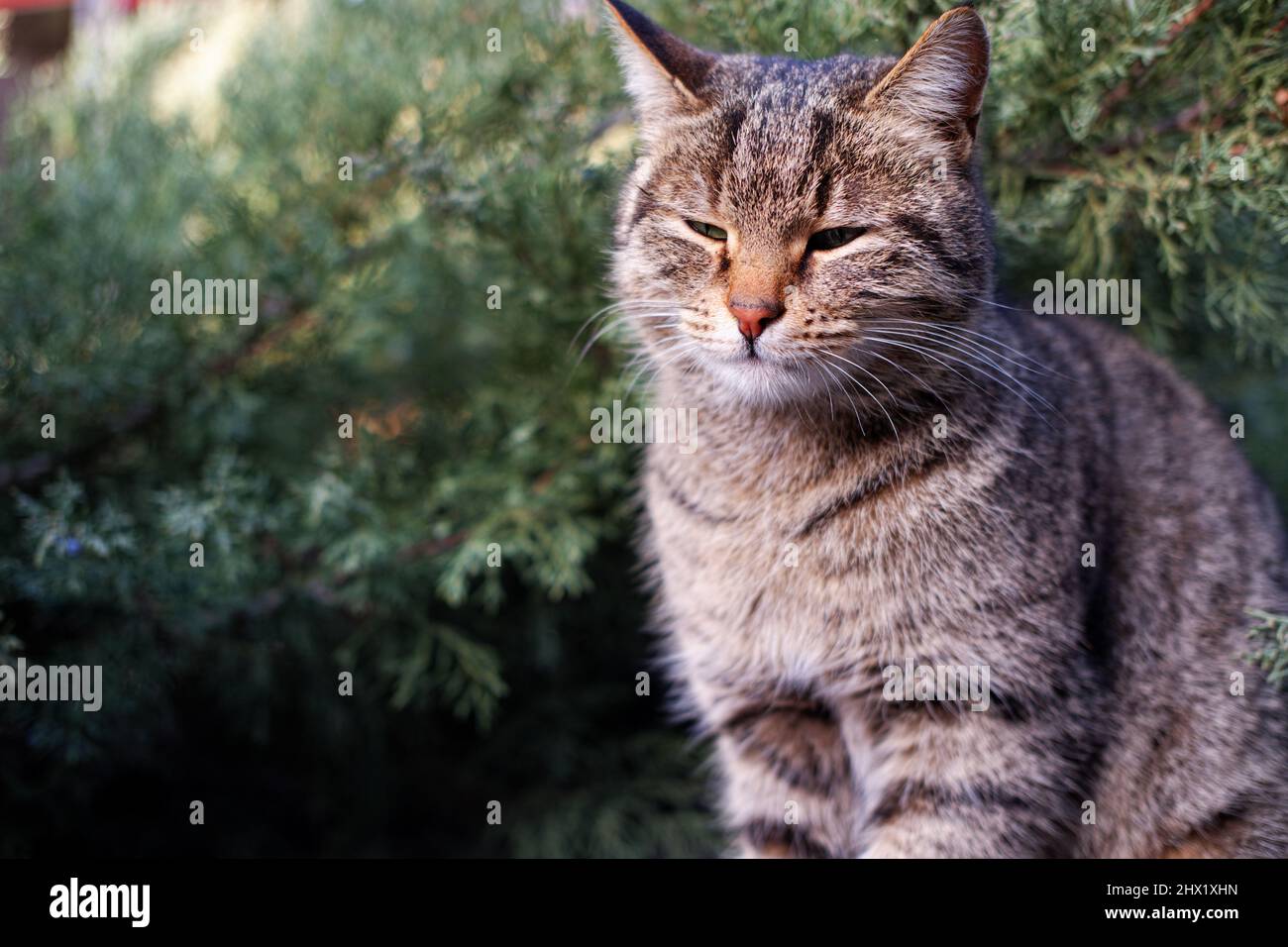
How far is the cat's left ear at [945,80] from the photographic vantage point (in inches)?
61.1

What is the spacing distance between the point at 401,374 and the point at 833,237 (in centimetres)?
175

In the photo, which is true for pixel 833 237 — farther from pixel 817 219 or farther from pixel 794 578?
pixel 794 578

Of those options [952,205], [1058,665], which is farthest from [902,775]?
[952,205]

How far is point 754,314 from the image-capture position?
1.55 meters

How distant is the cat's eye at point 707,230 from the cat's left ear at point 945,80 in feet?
0.97

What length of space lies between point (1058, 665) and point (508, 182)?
152cm

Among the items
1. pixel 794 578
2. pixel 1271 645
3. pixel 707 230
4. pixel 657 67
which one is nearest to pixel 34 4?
pixel 657 67

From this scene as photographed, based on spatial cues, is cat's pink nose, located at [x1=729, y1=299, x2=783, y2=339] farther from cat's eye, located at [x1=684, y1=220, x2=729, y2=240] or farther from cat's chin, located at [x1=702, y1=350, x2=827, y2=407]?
cat's eye, located at [x1=684, y1=220, x2=729, y2=240]

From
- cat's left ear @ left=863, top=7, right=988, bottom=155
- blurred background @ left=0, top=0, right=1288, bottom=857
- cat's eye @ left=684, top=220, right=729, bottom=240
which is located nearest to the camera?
cat's left ear @ left=863, top=7, right=988, bottom=155

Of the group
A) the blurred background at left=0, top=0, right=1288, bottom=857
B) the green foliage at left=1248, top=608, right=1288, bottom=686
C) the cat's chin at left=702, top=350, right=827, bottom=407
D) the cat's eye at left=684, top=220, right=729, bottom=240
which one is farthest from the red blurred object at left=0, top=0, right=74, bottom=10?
the green foliage at left=1248, top=608, right=1288, bottom=686

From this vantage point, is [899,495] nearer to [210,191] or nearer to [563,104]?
[563,104]

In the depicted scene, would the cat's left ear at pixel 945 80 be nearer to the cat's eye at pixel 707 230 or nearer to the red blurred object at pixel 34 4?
the cat's eye at pixel 707 230

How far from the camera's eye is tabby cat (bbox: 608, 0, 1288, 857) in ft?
5.34

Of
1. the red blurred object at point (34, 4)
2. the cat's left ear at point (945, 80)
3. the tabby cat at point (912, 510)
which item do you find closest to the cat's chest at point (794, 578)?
the tabby cat at point (912, 510)
